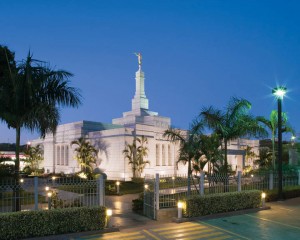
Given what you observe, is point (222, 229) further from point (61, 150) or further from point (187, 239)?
point (61, 150)

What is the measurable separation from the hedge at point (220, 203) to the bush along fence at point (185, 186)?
1.17 ft

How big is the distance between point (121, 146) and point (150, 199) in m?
15.1

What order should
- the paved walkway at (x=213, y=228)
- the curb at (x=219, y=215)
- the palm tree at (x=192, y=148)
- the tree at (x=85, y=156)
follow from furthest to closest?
the tree at (x=85, y=156) < the palm tree at (x=192, y=148) < the curb at (x=219, y=215) < the paved walkway at (x=213, y=228)

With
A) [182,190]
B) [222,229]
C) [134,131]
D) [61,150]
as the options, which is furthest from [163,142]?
[222,229]

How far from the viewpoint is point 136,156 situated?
26.9m

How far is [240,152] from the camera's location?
34812mm

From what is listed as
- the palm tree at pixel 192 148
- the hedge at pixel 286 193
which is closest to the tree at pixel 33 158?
the palm tree at pixel 192 148

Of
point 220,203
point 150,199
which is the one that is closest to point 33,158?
point 150,199

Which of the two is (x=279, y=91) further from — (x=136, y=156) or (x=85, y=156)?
(x=85, y=156)

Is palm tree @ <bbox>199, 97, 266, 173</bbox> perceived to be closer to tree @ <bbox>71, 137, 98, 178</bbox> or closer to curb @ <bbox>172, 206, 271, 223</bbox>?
curb @ <bbox>172, 206, 271, 223</bbox>

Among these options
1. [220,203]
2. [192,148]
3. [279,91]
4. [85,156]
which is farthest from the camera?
[85,156]

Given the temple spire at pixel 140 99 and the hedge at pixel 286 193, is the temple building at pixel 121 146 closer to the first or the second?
the temple spire at pixel 140 99

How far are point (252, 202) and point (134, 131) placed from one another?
613 inches

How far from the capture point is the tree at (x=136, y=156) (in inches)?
1045
